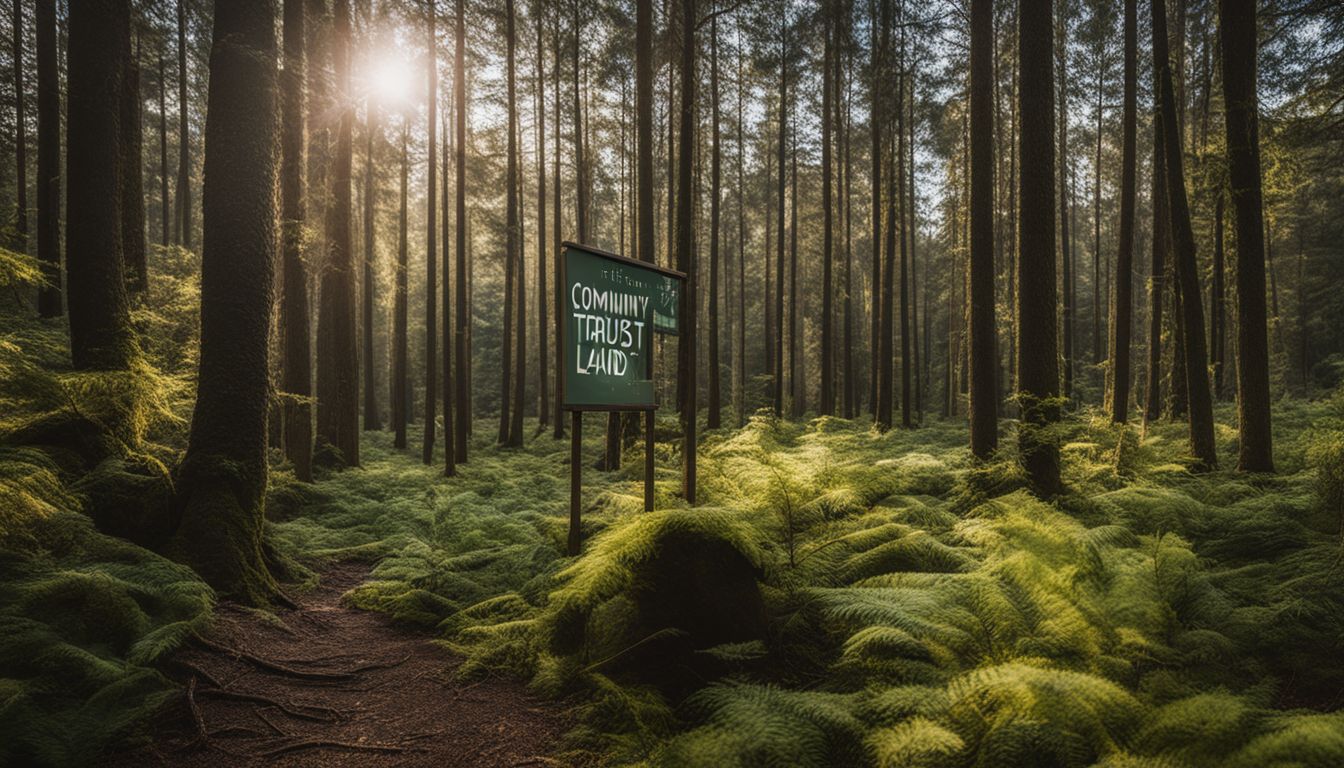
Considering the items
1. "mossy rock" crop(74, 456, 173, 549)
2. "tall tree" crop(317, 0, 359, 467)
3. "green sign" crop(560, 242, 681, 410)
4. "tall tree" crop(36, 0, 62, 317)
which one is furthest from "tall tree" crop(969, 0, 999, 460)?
"tall tree" crop(36, 0, 62, 317)

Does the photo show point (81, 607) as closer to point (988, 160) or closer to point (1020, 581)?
point (1020, 581)

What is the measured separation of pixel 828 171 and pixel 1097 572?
54.3 feet

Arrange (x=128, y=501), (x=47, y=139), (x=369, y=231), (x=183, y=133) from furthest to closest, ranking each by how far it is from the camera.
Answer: (x=183, y=133)
(x=369, y=231)
(x=47, y=139)
(x=128, y=501)

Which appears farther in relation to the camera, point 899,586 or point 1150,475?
point 1150,475

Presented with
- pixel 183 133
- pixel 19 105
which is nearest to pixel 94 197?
pixel 19 105

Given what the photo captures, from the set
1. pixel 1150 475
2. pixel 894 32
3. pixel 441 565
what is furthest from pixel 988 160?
pixel 894 32

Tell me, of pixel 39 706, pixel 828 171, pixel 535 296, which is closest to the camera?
pixel 39 706

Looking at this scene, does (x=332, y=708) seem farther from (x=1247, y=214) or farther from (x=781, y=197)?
(x=781, y=197)

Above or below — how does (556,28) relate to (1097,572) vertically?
above

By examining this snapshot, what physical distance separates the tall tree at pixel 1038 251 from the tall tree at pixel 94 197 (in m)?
10.1

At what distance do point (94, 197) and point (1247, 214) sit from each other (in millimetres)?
14184

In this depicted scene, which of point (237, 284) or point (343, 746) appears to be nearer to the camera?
point (343, 746)

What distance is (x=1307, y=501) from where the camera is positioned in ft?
18.4

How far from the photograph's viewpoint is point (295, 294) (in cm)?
1142
